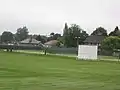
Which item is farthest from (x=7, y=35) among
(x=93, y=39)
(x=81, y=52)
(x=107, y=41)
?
(x=81, y=52)

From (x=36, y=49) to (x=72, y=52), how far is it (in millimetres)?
16941

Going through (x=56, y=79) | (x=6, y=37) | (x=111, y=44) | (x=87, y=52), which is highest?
(x=6, y=37)

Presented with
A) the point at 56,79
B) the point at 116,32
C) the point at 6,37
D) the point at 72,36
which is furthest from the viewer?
the point at 6,37

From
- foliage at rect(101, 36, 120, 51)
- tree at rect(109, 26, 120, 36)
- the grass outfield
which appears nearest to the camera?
the grass outfield

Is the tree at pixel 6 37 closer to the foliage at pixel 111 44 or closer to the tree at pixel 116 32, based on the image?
the tree at pixel 116 32

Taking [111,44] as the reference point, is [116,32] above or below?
above

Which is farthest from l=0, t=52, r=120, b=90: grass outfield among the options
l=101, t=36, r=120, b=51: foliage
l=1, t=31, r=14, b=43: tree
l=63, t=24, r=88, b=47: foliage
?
l=1, t=31, r=14, b=43: tree

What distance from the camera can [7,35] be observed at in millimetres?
192625

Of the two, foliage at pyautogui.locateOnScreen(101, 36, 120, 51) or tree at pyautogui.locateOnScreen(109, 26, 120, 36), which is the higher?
tree at pyautogui.locateOnScreen(109, 26, 120, 36)

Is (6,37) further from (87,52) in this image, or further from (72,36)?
(87,52)

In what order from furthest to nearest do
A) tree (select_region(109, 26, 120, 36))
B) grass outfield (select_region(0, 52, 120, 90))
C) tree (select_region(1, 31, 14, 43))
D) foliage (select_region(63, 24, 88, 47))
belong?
tree (select_region(1, 31, 14, 43))
tree (select_region(109, 26, 120, 36))
foliage (select_region(63, 24, 88, 47))
grass outfield (select_region(0, 52, 120, 90))

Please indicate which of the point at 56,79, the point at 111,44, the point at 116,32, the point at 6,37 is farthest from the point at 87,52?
the point at 6,37

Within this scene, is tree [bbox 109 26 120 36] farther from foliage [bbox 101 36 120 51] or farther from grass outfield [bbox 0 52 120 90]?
grass outfield [bbox 0 52 120 90]

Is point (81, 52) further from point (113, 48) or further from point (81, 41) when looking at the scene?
point (81, 41)
